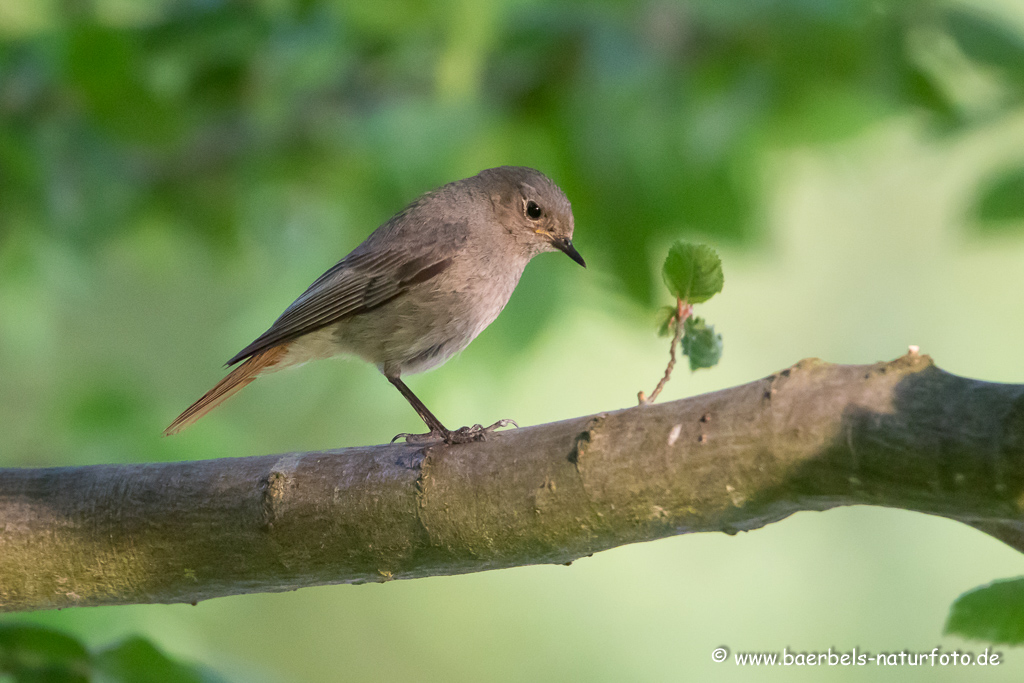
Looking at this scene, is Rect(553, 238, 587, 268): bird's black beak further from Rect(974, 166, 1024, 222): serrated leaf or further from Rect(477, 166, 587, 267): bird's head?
Rect(974, 166, 1024, 222): serrated leaf

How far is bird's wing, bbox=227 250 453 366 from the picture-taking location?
125 inches

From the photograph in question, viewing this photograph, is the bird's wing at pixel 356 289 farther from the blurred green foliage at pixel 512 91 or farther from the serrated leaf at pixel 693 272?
the serrated leaf at pixel 693 272

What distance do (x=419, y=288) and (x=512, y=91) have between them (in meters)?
1.16

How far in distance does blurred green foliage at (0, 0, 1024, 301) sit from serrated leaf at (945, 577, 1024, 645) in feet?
6.61

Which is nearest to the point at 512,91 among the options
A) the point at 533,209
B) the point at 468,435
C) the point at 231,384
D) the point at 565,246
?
the point at 533,209

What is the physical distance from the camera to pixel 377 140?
3.50 metres

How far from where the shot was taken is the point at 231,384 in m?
3.25

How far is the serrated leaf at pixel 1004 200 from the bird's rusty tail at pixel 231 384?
241cm

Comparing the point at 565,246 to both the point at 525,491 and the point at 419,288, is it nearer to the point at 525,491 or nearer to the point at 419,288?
the point at 419,288

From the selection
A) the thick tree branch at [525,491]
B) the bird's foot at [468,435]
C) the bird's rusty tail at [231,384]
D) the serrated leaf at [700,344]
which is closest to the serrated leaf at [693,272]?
the serrated leaf at [700,344]

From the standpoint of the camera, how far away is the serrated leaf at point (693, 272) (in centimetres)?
177

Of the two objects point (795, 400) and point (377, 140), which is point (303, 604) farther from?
point (795, 400)

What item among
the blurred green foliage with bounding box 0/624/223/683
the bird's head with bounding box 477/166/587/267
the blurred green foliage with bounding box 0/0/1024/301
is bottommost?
the blurred green foliage with bounding box 0/624/223/683

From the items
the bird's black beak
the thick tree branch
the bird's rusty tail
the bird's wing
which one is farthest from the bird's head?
the thick tree branch
